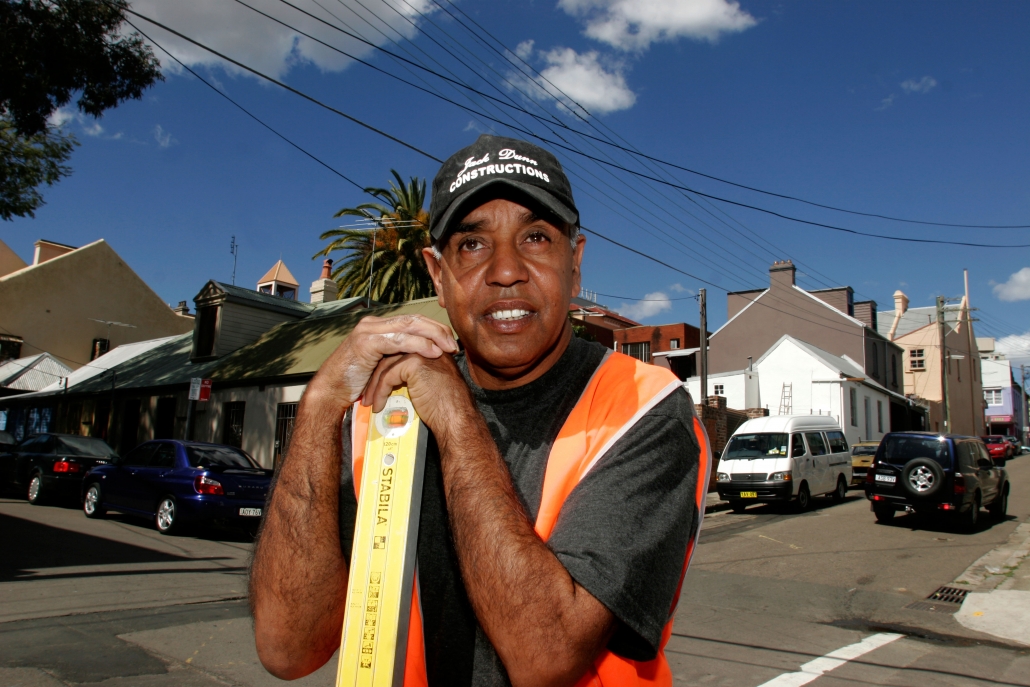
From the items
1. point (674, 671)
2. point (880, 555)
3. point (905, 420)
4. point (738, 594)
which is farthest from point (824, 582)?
point (905, 420)

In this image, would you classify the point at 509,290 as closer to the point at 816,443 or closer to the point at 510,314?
the point at 510,314

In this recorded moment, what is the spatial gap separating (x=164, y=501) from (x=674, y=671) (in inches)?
354

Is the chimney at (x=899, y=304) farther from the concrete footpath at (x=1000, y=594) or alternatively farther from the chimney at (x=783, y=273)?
the concrete footpath at (x=1000, y=594)

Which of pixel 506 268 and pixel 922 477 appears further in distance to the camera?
pixel 922 477

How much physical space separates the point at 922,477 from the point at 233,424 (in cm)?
1686

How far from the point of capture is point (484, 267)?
156 cm

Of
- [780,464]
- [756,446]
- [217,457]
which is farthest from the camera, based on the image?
[756,446]

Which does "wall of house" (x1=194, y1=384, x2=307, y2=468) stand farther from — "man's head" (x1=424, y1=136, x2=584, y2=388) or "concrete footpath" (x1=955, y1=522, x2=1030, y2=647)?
"man's head" (x1=424, y1=136, x2=584, y2=388)

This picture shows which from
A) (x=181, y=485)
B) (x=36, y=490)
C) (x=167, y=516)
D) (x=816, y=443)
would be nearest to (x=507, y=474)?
(x=181, y=485)

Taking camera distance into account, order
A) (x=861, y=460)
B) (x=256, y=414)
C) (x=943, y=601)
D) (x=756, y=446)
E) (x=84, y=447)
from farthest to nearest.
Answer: (x=861, y=460) < (x=256, y=414) < (x=756, y=446) < (x=84, y=447) < (x=943, y=601)

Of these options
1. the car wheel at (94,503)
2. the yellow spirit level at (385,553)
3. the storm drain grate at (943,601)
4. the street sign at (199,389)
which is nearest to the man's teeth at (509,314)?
the yellow spirit level at (385,553)

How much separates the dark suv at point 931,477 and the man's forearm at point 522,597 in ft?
47.1

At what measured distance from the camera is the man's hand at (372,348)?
4.42ft

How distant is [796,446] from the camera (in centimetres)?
1725
